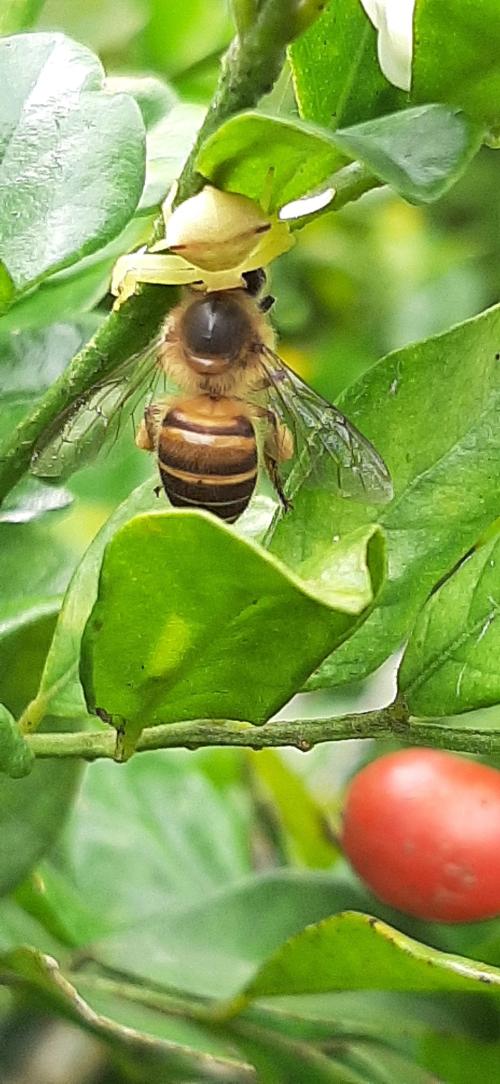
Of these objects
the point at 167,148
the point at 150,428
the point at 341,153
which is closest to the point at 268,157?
the point at 341,153

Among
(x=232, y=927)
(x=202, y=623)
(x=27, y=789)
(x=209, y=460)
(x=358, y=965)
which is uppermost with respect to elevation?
(x=202, y=623)


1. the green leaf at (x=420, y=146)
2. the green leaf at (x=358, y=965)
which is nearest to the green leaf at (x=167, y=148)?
the green leaf at (x=420, y=146)

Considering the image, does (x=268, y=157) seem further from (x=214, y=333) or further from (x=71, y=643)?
(x=214, y=333)

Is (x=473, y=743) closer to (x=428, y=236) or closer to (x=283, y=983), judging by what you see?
(x=283, y=983)

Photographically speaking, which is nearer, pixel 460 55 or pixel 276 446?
pixel 460 55

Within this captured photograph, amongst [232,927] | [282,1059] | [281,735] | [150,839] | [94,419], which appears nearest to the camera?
[281,735]
